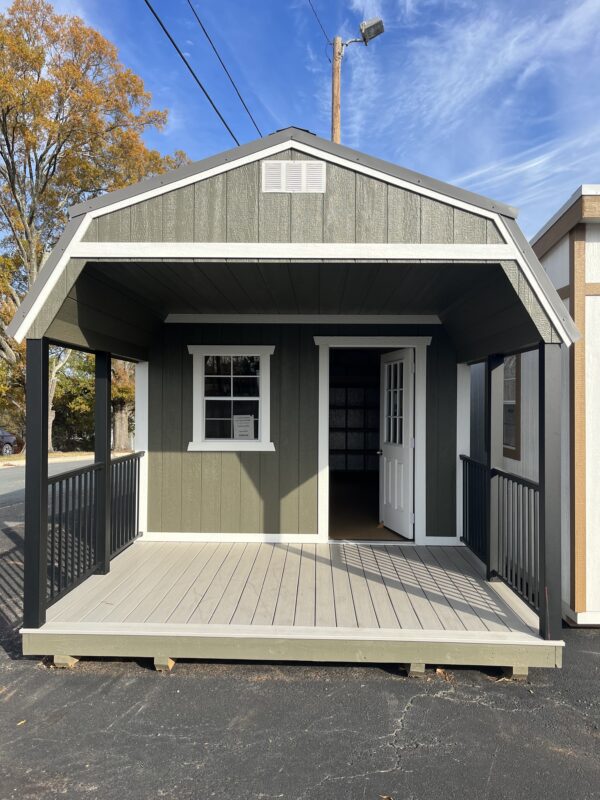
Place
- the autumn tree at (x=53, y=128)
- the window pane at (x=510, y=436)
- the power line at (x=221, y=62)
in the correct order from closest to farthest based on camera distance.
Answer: the window pane at (x=510, y=436) → the power line at (x=221, y=62) → the autumn tree at (x=53, y=128)

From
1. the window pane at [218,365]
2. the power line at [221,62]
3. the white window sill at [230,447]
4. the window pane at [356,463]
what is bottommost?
the window pane at [356,463]

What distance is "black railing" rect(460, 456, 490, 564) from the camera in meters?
3.96

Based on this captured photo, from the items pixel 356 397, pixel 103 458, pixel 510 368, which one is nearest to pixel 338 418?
pixel 356 397

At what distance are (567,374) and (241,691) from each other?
3.08 meters

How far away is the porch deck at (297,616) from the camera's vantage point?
291 centimetres

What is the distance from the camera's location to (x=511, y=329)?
11.0 feet

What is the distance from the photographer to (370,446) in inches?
364

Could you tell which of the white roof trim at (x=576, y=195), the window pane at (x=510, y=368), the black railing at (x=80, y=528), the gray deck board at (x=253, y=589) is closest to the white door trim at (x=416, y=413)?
the gray deck board at (x=253, y=589)

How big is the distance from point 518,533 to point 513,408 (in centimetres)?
→ 176

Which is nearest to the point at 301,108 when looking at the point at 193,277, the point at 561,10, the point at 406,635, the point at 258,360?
the point at 561,10

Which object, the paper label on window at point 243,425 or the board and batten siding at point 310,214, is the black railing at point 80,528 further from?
the board and batten siding at point 310,214

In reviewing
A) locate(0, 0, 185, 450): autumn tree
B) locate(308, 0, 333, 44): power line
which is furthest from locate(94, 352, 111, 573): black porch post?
locate(0, 0, 185, 450): autumn tree

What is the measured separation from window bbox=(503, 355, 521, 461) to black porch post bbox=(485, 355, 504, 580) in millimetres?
927

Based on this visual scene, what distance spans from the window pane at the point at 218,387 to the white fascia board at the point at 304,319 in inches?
22.6
